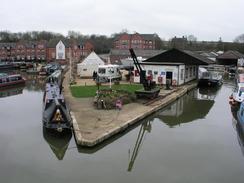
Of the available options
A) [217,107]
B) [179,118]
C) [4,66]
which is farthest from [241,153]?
[4,66]

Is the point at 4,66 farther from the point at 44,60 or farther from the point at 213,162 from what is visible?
the point at 213,162

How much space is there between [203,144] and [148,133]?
107 inches

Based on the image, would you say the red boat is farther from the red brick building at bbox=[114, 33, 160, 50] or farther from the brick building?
the red brick building at bbox=[114, 33, 160, 50]

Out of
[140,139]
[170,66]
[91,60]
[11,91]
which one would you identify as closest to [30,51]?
[91,60]

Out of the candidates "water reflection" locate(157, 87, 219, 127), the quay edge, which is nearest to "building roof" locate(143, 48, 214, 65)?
"water reflection" locate(157, 87, 219, 127)

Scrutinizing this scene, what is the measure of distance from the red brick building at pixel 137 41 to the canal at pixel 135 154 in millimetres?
71091

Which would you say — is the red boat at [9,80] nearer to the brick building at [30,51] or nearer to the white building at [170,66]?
the white building at [170,66]

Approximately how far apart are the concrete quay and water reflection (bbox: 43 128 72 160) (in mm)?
452

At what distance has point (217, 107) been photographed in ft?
70.9

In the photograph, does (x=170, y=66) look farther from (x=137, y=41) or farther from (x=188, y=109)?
(x=137, y=41)

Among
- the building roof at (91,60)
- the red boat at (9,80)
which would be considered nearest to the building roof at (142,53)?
the building roof at (91,60)

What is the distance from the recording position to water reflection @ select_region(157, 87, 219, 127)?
17.9 meters

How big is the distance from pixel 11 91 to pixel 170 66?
48.6 feet

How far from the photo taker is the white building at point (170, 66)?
29.0 m
